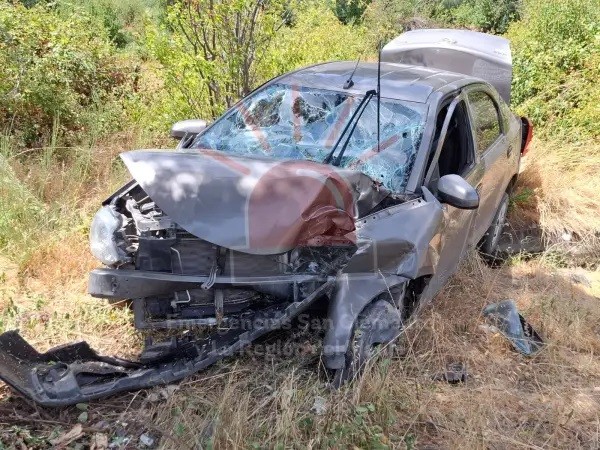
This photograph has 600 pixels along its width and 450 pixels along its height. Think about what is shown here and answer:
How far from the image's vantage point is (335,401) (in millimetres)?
2658

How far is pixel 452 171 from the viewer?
4.05m

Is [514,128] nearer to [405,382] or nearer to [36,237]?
[405,382]

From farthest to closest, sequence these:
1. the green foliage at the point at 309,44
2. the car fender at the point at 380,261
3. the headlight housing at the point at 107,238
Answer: the green foliage at the point at 309,44
the headlight housing at the point at 107,238
the car fender at the point at 380,261

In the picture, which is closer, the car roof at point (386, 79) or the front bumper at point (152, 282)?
the front bumper at point (152, 282)

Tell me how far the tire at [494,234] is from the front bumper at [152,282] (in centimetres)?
287

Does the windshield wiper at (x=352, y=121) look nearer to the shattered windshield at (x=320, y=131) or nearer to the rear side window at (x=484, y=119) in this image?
the shattered windshield at (x=320, y=131)

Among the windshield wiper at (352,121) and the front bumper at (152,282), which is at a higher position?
the windshield wiper at (352,121)

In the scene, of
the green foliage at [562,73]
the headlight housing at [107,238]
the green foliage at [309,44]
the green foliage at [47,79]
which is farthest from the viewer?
the green foliage at [562,73]

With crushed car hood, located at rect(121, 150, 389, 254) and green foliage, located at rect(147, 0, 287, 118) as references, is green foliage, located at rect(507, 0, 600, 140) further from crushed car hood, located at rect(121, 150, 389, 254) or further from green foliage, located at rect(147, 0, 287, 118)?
crushed car hood, located at rect(121, 150, 389, 254)

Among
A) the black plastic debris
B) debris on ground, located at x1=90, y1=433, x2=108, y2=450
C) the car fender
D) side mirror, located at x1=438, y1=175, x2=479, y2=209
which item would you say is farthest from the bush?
debris on ground, located at x1=90, y1=433, x2=108, y2=450

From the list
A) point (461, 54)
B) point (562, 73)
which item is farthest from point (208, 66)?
point (562, 73)

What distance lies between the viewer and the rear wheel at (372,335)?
9.28 ft

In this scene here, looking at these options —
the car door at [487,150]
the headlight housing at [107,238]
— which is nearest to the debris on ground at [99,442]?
the headlight housing at [107,238]

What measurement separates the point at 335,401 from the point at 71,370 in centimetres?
129
